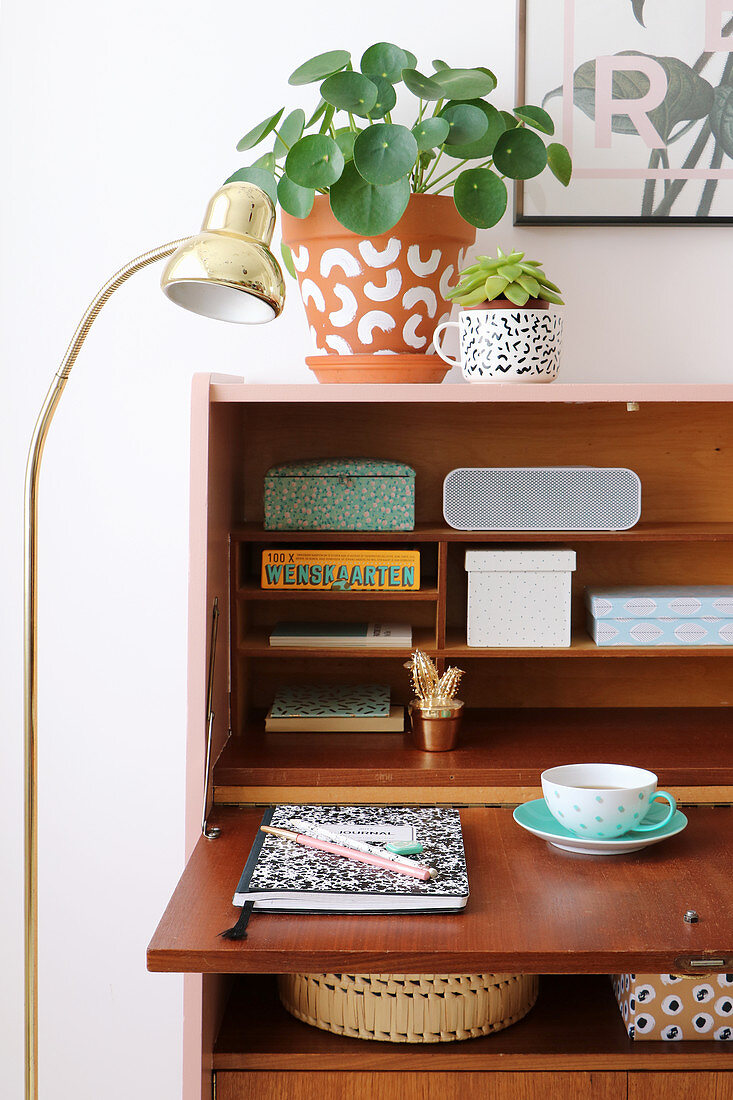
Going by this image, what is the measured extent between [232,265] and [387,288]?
359mm

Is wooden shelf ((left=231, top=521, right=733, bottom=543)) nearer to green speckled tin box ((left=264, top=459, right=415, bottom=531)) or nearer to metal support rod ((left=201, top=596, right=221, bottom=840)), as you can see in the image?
green speckled tin box ((left=264, top=459, right=415, bottom=531))

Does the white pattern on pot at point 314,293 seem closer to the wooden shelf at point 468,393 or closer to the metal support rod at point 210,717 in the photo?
the wooden shelf at point 468,393

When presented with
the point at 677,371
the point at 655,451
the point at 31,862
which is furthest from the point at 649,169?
the point at 31,862

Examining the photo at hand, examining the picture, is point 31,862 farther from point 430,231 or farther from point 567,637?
point 430,231

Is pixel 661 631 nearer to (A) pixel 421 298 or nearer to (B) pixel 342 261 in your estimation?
(A) pixel 421 298

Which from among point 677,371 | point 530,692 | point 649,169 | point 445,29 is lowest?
point 530,692

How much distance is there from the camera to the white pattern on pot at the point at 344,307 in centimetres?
139

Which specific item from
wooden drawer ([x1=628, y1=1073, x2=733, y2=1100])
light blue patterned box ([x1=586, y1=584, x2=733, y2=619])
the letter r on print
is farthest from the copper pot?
the letter r on print

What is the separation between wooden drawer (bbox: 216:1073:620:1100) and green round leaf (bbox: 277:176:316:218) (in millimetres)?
1104

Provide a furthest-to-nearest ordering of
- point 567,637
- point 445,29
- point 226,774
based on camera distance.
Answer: point 445,29 < point 567,637 < point 226,774

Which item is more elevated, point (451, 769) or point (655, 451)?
point (655, 451)

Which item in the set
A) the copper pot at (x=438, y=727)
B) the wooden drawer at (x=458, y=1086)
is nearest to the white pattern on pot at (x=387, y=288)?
the copper pot at (x=438, y=727)

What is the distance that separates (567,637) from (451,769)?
0.92 feet

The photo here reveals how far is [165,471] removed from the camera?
5.66 ft
